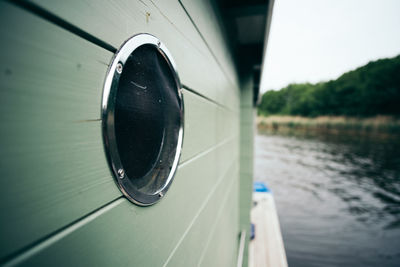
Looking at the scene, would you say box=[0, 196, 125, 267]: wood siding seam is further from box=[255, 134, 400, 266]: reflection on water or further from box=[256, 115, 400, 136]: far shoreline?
box=[256, 115, 400, 136]: far shoreline

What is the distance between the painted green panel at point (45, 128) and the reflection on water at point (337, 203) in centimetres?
643

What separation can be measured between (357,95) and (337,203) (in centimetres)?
3359

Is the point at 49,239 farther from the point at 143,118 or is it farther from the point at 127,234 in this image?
the point at 143,118

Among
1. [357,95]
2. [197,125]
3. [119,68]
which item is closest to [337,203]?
[197,125]

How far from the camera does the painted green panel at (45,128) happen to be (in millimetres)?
253

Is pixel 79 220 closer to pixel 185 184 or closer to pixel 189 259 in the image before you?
pixel 185 184

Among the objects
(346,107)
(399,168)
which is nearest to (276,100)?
(346,107)

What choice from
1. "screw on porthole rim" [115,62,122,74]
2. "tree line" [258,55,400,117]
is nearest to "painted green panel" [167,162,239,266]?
"screw on porthole rim" [115,62,122,74]

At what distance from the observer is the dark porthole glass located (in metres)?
0.43

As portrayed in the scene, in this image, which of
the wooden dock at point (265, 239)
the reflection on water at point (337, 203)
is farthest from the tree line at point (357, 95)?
the wooden dock at point (265, 239)

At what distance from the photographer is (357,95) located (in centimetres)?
3431

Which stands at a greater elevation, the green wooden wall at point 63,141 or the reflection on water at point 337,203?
the green wooden wall at point 63,141

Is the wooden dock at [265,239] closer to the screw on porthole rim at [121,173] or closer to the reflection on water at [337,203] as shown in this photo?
the reflection on water at [337,203]

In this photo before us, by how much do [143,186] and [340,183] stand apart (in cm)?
1411
